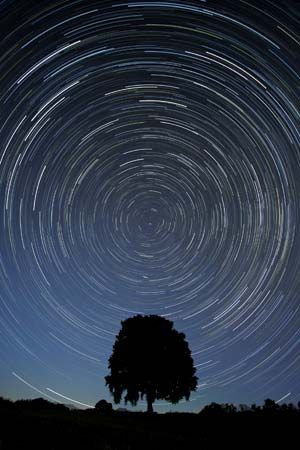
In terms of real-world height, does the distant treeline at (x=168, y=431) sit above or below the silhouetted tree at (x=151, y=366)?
below

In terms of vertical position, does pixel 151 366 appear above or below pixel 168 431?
above

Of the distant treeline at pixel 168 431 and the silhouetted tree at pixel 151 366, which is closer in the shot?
the distant treeline at pixel 168 431

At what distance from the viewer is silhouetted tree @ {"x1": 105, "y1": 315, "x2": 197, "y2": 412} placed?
3088cm

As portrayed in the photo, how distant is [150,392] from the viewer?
102 ft

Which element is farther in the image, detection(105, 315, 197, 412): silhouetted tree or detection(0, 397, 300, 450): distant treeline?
detection(105, 315, 197, 412): silhouetted tree

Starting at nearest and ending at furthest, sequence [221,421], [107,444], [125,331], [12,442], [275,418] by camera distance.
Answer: [12,442], [107,444], [275,418], [221,421], [125,331]

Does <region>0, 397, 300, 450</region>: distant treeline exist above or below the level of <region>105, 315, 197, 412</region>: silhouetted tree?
below

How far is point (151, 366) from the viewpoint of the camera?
30891mm

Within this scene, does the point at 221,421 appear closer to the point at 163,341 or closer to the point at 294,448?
the point at 294,448

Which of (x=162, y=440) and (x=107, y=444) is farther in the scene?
(x=162, y=440)

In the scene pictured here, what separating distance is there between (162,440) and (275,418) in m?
5.24

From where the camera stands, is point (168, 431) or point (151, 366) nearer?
point (168, 431)

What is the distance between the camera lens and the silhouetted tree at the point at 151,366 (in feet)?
101

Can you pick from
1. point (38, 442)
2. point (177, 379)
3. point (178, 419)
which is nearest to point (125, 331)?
point (177, 379)
